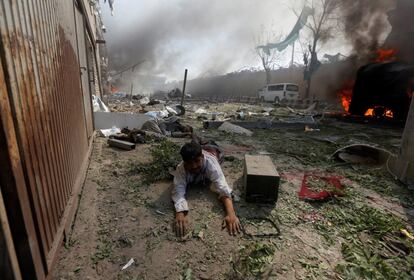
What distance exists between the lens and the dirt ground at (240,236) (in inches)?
88.1

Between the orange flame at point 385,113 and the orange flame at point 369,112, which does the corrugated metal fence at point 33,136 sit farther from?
the orange flame at point 369,112

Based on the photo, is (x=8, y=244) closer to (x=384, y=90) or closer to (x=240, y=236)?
(x=240, y=236)

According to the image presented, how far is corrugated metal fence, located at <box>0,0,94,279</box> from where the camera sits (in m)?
1.51

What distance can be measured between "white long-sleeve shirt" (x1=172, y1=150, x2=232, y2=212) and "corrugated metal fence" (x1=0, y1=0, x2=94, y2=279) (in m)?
1.24

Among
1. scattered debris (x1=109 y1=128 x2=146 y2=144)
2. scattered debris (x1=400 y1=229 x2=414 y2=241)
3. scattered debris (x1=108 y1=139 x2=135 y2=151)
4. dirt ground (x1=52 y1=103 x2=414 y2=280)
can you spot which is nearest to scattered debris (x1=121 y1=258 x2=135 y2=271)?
dirt ground (x1=52 y1=103 x2=414 y2=280)

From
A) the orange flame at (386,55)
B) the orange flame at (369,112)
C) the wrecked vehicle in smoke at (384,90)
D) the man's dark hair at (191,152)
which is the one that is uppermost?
the orange flame at (386,55)

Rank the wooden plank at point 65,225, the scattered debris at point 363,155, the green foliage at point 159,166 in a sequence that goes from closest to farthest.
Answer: the wooden plank at point 65,225, the green foliage at point 159,166, the scattered debris at point 363,155

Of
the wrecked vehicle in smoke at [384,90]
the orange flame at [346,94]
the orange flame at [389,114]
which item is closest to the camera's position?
the wrecked vehicle in smoke at [384,90]

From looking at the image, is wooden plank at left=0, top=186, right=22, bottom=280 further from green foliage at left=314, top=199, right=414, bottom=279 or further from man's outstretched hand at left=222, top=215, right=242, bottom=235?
green foliage at left=314, top=199, right=414, bottom=279

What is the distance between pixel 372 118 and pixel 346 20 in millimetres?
14127

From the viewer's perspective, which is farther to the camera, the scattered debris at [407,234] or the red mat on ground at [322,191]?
the red mat on ground at [322,191]

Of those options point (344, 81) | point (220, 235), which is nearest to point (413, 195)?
point (220, 235)

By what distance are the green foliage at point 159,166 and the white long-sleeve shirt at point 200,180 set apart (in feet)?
2.30

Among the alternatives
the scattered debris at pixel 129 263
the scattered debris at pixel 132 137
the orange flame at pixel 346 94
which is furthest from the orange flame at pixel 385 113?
the scattered debris at pixel 129 263
